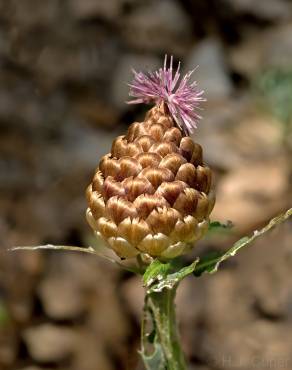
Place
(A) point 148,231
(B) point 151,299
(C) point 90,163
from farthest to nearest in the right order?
1. (C) point 90,163
2. (B) point 151,299
3. (A) point 148,231

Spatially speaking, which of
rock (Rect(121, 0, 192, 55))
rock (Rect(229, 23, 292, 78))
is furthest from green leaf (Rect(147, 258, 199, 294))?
rock (Rect(121, 0, 192, 55))

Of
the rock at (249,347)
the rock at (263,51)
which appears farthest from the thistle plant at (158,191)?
the rock at (263,51)

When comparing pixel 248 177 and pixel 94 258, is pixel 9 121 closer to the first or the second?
pixel 94 258

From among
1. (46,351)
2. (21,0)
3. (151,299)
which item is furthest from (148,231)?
(21,0)

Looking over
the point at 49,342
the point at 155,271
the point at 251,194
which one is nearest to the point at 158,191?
the point at 155,271

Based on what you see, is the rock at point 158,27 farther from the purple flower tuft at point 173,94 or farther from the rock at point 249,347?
the purple flower tuft at point 173,94

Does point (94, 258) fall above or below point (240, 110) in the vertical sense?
below

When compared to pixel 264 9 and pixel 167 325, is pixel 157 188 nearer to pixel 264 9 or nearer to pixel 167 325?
pixel 167 325
